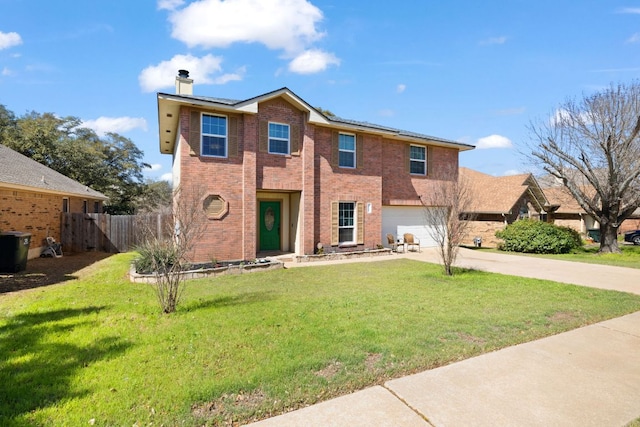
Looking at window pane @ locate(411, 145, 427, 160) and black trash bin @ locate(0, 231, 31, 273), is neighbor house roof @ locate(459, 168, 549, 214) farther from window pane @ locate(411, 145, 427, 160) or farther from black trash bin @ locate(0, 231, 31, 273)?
black trash bin @ locate(0, 231, 31, 273)

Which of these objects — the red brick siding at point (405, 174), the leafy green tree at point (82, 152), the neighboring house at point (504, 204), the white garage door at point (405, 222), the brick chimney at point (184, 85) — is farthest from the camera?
the leafy green tree at point (82, 152)

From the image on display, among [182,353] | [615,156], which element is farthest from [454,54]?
[182,353]

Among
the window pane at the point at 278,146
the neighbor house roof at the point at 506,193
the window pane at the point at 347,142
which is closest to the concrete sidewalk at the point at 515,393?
the window pane at the point at 278,146

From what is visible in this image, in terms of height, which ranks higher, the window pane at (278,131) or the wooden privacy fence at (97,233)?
the window pane at (278,131)

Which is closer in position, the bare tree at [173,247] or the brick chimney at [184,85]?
the bare tree at [173,247]

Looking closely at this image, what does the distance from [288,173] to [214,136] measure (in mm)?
3167

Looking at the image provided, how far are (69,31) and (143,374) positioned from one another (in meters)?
10.9

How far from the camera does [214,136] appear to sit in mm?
11914

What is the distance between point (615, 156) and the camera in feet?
52.2

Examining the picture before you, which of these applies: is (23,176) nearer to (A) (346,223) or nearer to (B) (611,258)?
(A) (346,223)

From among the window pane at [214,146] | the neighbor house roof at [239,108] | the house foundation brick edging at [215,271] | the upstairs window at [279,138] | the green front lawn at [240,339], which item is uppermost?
the neighbor house roof at [239,108]

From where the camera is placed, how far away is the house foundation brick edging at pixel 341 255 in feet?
42.3

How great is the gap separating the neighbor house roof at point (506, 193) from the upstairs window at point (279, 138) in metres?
13.7

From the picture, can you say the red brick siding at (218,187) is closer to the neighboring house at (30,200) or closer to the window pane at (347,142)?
the window pane at (347,142)
